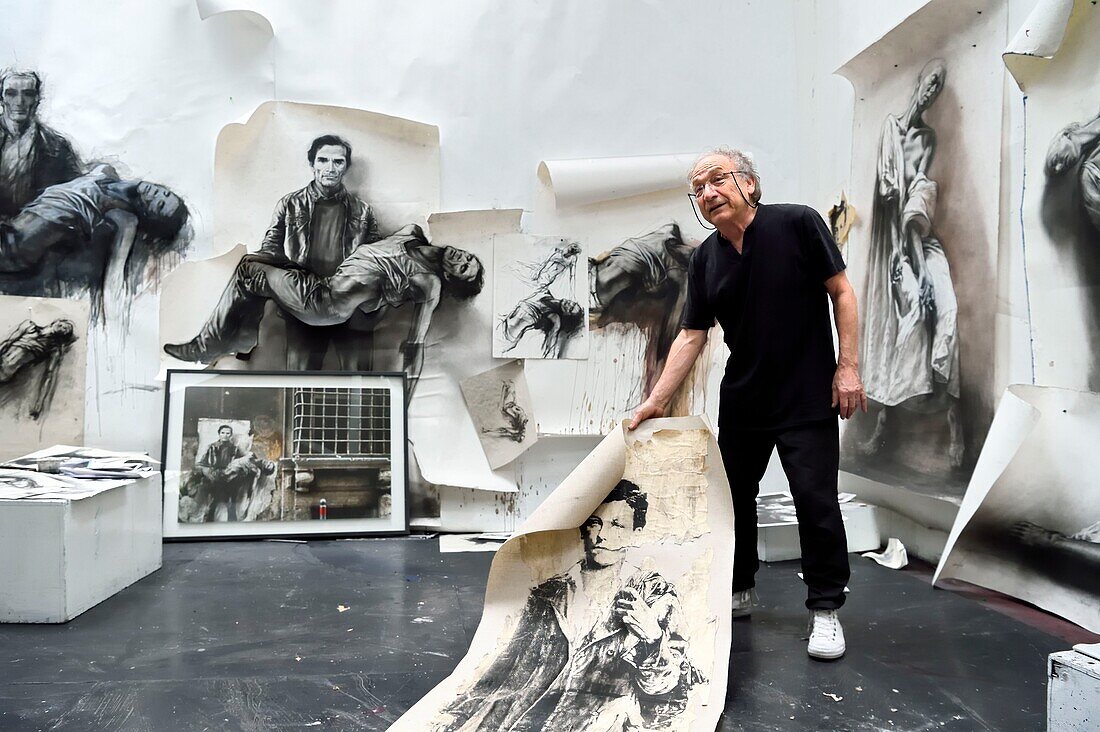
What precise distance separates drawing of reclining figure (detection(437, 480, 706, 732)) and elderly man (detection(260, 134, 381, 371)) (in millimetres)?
1819

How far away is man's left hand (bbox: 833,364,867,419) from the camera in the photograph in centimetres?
198

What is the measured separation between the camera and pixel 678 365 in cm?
216

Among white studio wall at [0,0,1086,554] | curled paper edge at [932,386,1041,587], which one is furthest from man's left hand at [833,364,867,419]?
white studio wall at [0,0,1086,554]

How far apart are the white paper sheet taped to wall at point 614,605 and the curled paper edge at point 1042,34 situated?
1.30 metres

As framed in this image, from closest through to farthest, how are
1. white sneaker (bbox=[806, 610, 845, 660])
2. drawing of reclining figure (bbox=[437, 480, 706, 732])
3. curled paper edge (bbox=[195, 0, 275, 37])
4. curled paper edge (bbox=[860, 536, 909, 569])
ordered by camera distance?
drawing of reclining figure (bbox=[437, 480, 706, 732]), white sneaker (bbox=[806, 610, 845, 660]), curled paper edge (bbox=[860, 536, 909, 569]), curled paper edge (bbox=[195, 0, 275, 37])

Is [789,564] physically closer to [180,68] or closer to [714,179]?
[714,179]

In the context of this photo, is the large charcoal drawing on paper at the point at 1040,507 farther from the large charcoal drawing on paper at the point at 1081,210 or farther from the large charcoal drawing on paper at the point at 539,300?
the large charcoal drawing on paper at the point at 539,300

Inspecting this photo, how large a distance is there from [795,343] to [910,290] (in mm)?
1117

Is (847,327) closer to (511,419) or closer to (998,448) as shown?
(998,448)

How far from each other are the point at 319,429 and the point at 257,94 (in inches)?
57.2

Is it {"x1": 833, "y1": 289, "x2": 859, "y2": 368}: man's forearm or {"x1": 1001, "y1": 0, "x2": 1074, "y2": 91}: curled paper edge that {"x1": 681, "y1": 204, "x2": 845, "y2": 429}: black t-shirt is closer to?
{"x1": 833, "y1": 289, "x2": 859, "y2": 368}: man's forearm

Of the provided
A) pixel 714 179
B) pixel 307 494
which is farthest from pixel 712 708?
pixel 307 494

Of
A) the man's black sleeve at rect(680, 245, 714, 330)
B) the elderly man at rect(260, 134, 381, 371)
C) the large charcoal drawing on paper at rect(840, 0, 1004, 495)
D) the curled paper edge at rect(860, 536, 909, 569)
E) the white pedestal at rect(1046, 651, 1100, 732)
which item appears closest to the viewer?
the white pedestal at rect(1046, 651, 1100, 732)

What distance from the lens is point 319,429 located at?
3.39 metres
